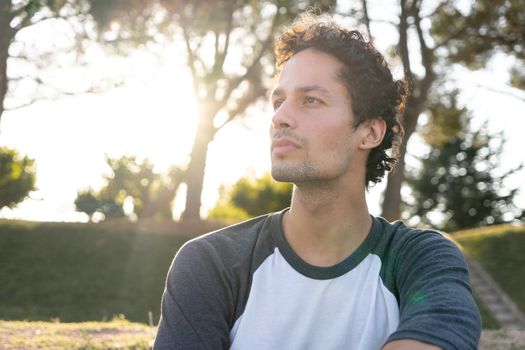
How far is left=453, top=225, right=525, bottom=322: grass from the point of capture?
1628 cm

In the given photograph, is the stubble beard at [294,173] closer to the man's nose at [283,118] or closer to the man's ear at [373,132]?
the man's nose at [283,118]

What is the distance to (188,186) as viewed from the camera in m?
21.2

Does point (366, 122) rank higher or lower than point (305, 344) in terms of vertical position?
higher

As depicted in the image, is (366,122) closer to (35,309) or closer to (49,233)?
(35,309)

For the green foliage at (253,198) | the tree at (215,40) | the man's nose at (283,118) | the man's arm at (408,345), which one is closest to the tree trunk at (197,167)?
the tree at (215,40)

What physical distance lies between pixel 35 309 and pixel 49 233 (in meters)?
4.48

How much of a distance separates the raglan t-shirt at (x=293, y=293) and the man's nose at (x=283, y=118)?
52 cm

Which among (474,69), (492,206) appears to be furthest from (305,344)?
(492,206)

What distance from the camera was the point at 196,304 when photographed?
2805mm

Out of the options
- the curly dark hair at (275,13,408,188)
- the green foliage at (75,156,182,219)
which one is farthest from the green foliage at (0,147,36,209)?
the curly dark hair at (275,13,408,188)

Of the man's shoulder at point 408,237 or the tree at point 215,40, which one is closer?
the man's shoulder at point 408,237

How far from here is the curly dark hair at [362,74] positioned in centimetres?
331

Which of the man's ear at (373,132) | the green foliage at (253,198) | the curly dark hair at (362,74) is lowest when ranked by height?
the green foliage at (253,198)

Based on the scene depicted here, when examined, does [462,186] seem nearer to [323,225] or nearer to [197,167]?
[197,167]
